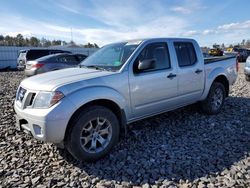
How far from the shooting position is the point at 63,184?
9.99 feet

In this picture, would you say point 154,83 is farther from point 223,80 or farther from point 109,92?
point 223,80

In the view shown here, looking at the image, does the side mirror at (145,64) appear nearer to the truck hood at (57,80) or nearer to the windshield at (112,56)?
the windshield at (112,56)

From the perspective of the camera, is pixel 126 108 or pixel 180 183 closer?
pixel 180 183

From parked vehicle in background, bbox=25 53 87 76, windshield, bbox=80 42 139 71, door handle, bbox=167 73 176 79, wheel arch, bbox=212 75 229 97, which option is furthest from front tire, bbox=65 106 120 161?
parked vehicle in background, bbox=25 53 87 76

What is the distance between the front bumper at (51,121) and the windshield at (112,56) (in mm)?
1184

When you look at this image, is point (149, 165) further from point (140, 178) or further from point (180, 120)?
point (180, 120)

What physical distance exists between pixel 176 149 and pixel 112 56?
1.99 metres

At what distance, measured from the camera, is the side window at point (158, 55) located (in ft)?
14.0

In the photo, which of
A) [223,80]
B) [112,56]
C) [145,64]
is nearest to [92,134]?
[145,64]

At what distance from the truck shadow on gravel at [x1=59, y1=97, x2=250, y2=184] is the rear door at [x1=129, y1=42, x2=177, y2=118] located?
551 millimetres

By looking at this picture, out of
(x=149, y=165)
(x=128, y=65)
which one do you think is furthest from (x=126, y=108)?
(x=149, y=165)

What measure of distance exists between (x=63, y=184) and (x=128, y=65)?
79.8 inches

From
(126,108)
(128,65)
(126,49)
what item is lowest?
(126,108)

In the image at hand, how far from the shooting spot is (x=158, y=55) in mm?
4477
